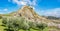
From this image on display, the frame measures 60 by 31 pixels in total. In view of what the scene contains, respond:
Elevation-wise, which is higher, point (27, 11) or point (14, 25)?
point (27, 11)

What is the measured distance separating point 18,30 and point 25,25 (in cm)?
294

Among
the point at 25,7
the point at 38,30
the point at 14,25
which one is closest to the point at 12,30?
the point at 14,25

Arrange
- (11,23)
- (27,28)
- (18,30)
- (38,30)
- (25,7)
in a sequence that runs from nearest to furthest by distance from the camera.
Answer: (11,23), (18,30), (27,28), (38,30), (25,7)

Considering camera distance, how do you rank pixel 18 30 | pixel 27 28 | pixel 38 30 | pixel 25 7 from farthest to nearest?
pixel 25 7 < pixel 38 30 < pixel 27 28 < pixel 18 30

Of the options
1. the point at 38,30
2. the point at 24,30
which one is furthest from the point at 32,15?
the point at 24,30

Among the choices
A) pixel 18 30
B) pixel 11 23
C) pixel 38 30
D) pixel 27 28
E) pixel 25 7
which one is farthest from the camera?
pixel 25 7

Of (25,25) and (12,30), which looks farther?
(25,25)

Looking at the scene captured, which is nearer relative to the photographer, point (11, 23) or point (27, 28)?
point (11, 23)

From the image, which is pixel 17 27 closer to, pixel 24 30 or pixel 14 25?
pixel 14 25

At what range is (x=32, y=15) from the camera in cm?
10056

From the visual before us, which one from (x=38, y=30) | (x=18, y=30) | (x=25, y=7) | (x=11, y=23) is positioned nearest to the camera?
(x=11, y=23)

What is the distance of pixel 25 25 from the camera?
148 ft

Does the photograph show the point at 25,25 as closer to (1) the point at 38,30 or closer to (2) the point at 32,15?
(1) the point at 38,30

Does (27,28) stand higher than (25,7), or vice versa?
(25,7)
